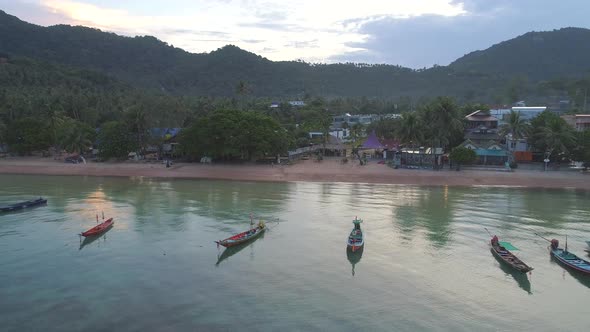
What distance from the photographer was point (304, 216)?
43.1 meters

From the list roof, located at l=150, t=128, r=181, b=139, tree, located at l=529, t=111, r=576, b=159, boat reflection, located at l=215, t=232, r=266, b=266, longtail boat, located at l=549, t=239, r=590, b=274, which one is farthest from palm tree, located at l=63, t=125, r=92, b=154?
tree, located at l=529, t=111, r=576, b=159

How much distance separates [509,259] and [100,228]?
30.3m

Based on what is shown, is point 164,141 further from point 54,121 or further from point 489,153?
point 489,153

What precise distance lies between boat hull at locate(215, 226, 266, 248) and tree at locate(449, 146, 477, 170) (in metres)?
38.2

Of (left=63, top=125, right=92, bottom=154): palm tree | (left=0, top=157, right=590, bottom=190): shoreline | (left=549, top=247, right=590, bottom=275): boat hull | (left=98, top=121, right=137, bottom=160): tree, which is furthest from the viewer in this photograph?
(left=63, top=125, right=92, bottom=154): palm tree

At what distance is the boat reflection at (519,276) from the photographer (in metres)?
27.8

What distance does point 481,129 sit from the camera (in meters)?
74.1

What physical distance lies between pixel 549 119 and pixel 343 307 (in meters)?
60.4

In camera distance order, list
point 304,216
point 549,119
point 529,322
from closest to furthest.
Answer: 1. point 529,322
2. point 304,216
3. point 549,119

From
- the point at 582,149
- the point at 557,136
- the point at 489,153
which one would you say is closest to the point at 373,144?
the point at 489,153

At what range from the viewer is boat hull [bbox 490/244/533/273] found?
2928 centimetres

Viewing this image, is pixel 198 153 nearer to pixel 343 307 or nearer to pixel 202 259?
pixel 202 259

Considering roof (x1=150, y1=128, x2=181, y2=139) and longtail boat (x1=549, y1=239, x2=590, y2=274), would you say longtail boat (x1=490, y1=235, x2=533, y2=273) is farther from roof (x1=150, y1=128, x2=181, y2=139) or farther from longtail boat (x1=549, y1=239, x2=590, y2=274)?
roof (x1=150, y1=128, x2=181, y2=139)

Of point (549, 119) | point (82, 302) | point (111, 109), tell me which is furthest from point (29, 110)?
point (549, 119)
